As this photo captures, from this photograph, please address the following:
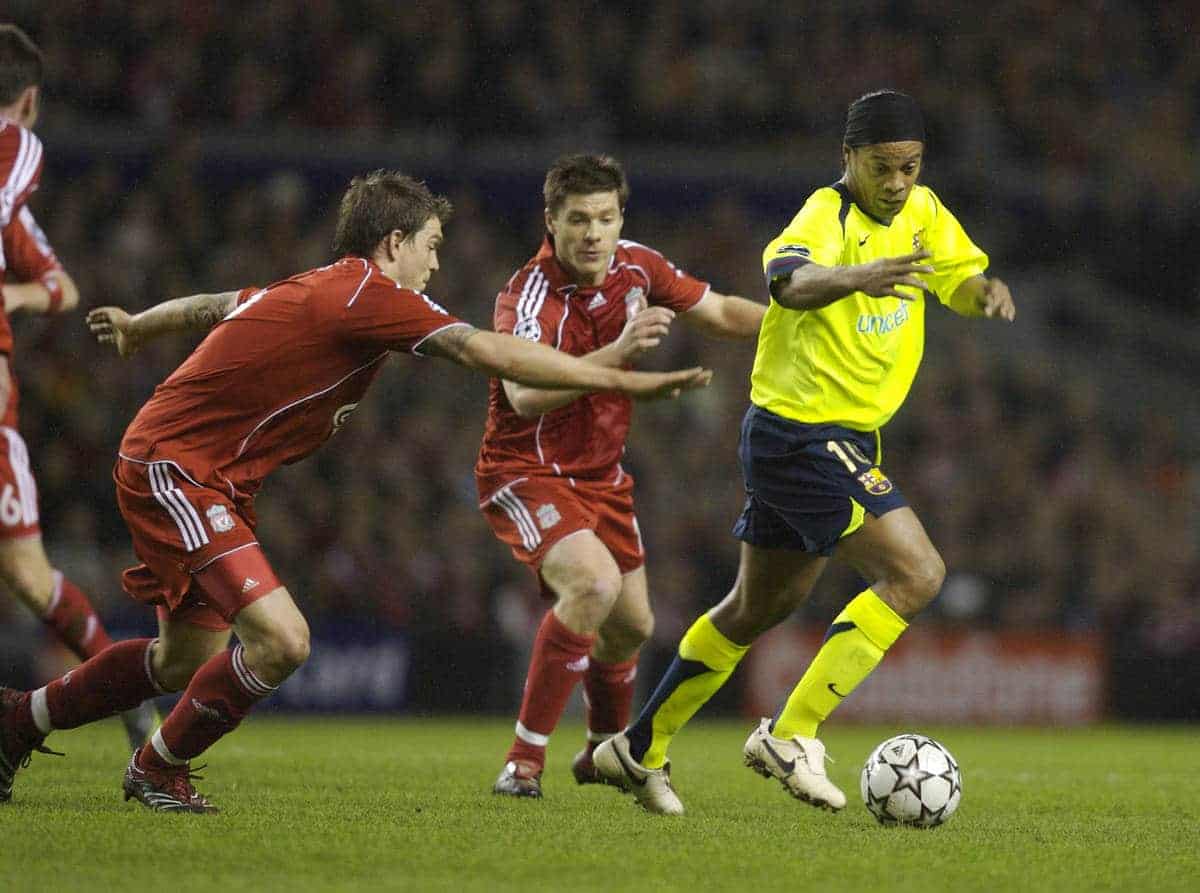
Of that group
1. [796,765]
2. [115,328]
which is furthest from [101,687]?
[796,765]

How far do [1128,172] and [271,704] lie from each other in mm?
11103

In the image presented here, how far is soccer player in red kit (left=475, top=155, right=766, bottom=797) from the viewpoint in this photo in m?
6.57

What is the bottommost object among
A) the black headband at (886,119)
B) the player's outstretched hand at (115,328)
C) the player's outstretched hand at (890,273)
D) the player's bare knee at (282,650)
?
the player's bare knee at (282,650)

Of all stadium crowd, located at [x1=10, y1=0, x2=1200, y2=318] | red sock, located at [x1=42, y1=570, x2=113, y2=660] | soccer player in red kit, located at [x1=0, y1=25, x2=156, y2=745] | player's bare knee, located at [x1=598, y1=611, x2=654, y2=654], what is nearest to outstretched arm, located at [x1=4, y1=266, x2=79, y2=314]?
soccer player in red kit, located at [x1=0, y1=25, x2=156, y2=745]

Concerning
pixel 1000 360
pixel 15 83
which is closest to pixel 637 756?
pixel 15 83

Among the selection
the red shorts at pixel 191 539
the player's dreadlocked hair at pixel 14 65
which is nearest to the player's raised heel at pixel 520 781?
the red shorts at pixel 191 539

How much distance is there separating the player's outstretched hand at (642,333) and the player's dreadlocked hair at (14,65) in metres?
2.65

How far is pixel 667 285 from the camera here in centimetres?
707

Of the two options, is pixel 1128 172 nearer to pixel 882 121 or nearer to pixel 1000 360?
pixel 1000 360

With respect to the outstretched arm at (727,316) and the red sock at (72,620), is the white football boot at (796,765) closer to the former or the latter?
the outstretched arm at (727,316)

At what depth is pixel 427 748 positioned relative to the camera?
9555 mm

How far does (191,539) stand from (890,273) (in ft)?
7.80

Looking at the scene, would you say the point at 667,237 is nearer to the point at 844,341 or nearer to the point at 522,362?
the point at 844,341

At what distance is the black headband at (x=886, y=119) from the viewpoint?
5.96 meters
